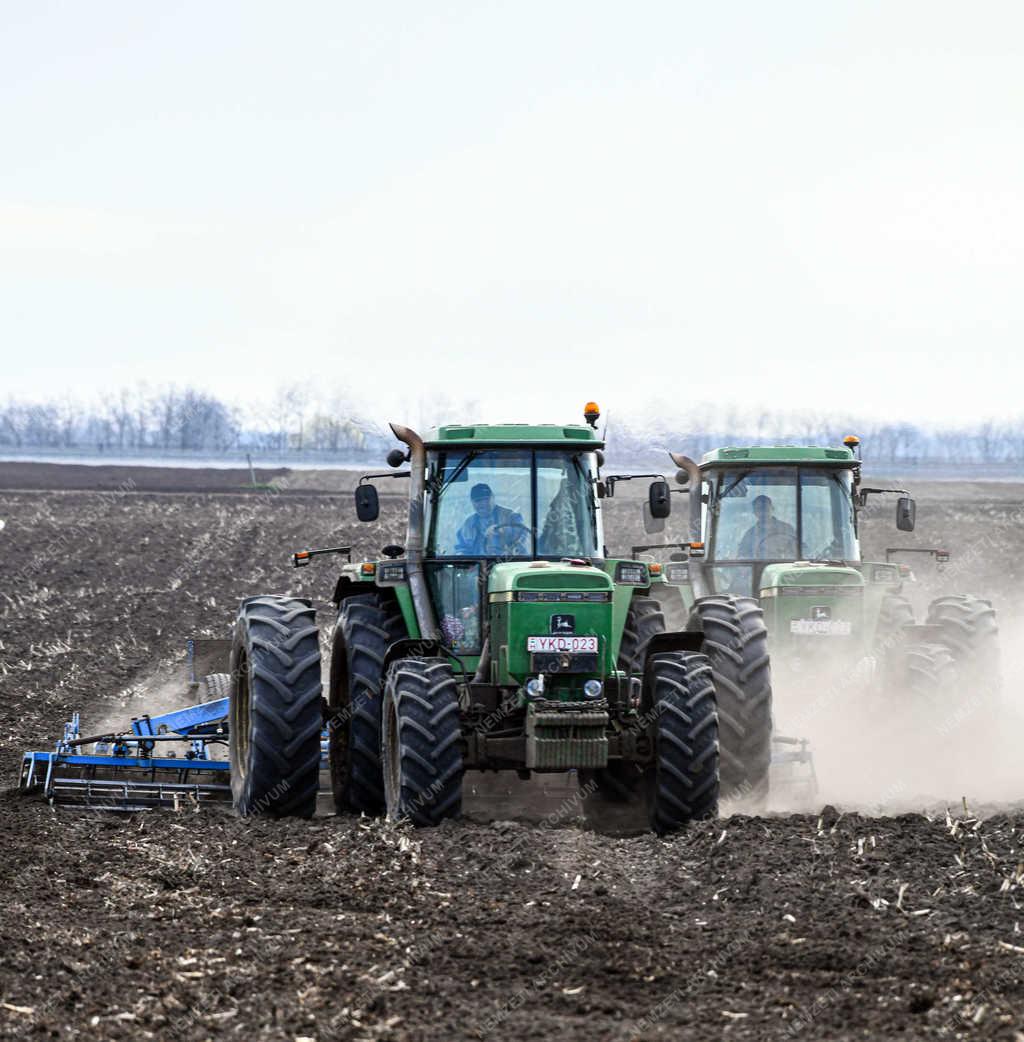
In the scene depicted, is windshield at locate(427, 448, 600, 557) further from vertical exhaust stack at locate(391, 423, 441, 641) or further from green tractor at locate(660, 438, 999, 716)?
green tractor at locate(660, 438, 999, 716)

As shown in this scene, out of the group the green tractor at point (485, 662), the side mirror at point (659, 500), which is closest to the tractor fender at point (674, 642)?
the green tractor at point (485, 662)

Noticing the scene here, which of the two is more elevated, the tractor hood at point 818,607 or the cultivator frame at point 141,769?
the tractor hood at point 818,607

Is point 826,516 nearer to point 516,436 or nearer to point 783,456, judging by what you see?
point 783,456

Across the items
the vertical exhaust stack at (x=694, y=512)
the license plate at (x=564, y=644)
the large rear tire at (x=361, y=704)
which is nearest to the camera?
the license plate at (x=564, y=644)

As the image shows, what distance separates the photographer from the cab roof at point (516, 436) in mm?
10516

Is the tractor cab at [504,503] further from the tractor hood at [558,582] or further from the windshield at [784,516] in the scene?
the windshield at [784,516]

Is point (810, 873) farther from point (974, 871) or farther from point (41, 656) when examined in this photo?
point (41, 656)

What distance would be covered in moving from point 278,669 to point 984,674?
20.4ft

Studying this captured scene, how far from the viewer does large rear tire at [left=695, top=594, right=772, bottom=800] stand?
33.0ft

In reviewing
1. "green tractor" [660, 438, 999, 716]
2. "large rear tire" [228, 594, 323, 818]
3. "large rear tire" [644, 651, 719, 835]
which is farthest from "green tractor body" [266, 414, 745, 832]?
"green tractor" [660, 438, 999, 716]

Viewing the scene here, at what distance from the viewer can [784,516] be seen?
45.7ft

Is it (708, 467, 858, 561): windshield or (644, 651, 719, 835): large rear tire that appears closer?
(644, 651, 719, 835): large rear tire

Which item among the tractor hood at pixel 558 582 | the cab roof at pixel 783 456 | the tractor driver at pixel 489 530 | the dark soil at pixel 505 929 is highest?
the cab roof at pixel 783 456

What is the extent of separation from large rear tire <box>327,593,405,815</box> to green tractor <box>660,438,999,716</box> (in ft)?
9.90
